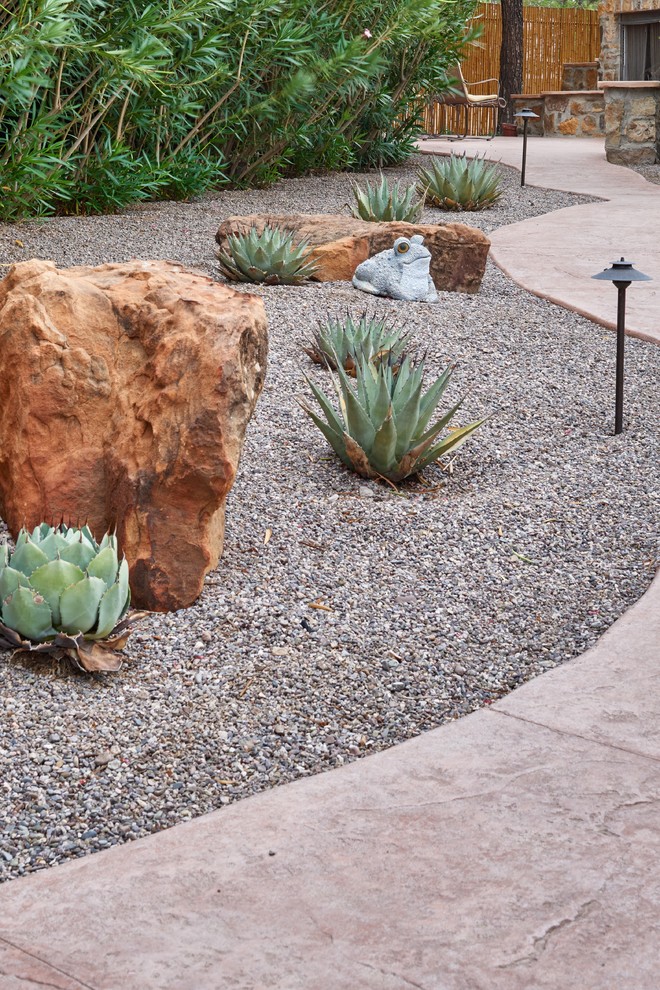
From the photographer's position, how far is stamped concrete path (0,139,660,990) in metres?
1.73

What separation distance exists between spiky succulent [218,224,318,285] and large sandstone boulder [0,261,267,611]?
377 cm

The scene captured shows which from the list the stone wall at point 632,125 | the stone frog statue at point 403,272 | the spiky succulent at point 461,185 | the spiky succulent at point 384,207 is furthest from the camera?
the stone wall at point 632,125

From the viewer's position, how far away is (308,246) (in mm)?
7711

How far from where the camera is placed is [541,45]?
82.9ft

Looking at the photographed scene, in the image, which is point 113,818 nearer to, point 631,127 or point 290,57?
point 290,57

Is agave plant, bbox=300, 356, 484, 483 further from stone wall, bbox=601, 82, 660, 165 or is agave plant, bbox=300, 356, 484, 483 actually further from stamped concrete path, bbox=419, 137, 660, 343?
stone wall, bbox=601, 82, 660, 165

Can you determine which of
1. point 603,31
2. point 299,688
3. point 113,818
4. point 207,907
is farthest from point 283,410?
Result: point 603,31

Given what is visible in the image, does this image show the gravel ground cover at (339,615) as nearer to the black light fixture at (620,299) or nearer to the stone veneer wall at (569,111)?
the black light fixture at (620,299)

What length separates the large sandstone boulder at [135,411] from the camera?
308 centimetres

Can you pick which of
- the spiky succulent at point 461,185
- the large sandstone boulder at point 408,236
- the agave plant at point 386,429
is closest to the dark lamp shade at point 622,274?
the agave plant at point 386,429

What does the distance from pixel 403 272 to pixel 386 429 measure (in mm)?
3261

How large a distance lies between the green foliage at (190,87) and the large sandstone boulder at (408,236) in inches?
69.7

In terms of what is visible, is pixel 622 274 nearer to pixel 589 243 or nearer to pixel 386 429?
pixel 386 429

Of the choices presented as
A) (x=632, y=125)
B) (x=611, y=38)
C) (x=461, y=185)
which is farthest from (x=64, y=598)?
(x=611, y=38)
